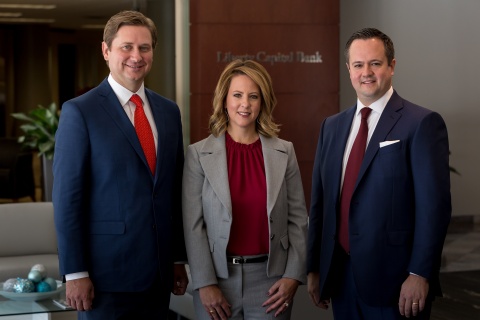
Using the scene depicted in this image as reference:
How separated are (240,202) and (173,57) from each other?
25.9ft

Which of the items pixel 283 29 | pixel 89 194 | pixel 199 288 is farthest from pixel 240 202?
pixel 283 29

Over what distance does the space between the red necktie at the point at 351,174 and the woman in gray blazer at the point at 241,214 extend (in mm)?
183

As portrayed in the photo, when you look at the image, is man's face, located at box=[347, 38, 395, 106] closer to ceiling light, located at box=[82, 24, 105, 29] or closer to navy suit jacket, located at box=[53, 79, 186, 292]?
navy suit jacket, located at box=[53, 79, 186, 292]

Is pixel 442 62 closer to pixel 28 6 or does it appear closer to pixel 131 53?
pixel 28 6

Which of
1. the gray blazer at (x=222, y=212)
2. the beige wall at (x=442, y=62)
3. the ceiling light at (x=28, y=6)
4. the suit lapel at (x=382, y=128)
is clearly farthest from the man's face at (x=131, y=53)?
the ceiling light at (x=28, y=6)

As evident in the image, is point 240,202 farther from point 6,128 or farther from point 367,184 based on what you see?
point 6,128

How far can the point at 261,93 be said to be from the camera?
3.15 meters

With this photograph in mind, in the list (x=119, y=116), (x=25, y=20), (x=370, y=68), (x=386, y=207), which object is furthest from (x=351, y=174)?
(x=25, y=20)

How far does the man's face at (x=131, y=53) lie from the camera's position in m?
3.09

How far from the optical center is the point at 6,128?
648 inches

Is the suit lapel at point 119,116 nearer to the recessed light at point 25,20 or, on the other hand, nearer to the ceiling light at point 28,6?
the ceiling light at point 28,6

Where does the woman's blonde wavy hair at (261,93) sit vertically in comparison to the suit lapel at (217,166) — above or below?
above

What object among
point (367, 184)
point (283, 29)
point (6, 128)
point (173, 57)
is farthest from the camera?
point (6, 128)

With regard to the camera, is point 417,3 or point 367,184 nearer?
point 367,184
